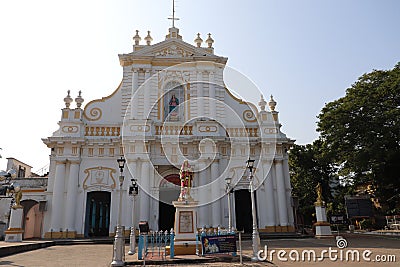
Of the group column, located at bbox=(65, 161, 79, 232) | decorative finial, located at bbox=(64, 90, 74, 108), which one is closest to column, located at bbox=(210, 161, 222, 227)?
column, located at bbox=(65, 161, 79, 232)

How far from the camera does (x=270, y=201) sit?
21.0 meters

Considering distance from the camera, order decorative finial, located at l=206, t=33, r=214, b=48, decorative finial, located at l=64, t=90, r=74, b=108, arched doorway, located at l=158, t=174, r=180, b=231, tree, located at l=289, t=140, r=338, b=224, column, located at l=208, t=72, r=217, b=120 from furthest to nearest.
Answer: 1. tree, located at l=289, t=140, r=338, b=224
2. decorative finial, located at l=206, t=33, r=214, b=48
3. column, located at l=208, t=72, r=217, b=120
4. decorative finial, located at l=64, t=90, r=74, b=108
5. arched doorway, located at l=158, t=174, r=180, b=231

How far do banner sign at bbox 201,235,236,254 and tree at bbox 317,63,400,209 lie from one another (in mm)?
14431

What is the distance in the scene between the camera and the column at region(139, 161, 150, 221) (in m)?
19.7

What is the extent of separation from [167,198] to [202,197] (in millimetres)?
2327

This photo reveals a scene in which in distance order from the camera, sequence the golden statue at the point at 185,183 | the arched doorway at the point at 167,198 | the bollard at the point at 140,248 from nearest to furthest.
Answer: the bollard at the point at 140,248
the golden statue at the point at 185,183
the arched doorway at the point at 167,198

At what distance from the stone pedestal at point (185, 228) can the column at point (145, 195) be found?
7.50 meters

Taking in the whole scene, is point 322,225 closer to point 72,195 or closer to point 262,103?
point 262,103

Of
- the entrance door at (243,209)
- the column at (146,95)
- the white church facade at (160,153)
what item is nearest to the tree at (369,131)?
the white church facade at (160,153)

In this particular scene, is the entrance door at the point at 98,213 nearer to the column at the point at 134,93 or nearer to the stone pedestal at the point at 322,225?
the column at the point at 134,93

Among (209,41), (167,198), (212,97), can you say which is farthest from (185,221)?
(209,41)

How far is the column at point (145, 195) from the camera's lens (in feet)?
64.7

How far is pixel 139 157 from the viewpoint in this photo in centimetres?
2056

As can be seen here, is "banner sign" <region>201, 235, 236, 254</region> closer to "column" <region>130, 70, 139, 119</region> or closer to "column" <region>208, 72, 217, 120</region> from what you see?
"column" <region>208, 72, 217, 120</region>
